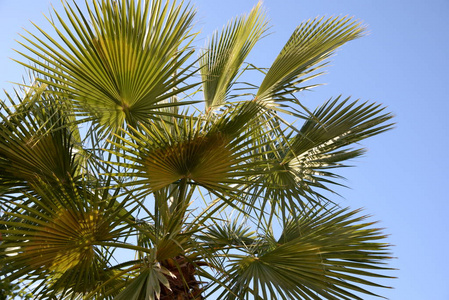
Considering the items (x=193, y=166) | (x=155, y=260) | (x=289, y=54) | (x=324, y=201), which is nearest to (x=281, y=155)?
(x=324, y=201)

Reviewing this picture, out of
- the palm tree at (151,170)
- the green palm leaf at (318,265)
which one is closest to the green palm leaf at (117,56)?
the palm tree at (151,170)

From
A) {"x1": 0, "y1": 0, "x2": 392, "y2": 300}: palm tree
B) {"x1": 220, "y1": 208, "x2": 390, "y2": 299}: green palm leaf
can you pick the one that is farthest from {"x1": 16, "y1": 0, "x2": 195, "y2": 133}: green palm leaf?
{"x1": 220, "y1": 208, "x2": 390, "y2": 299}: green palm leaf

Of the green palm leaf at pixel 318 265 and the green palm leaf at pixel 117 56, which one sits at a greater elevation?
the green palm leaf at pixel 117 56

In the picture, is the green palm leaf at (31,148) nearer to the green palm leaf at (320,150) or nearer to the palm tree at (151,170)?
the palm tree at (151,170)

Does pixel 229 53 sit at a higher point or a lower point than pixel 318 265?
higher

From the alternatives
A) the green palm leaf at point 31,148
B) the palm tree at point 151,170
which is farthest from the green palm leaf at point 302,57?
the green palm leaf at point 31,148

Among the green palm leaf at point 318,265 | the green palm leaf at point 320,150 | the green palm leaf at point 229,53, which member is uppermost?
the green palm leaf at point 229,53

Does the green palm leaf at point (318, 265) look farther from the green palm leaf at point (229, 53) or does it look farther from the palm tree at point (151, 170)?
the green palm leaf at point (229, 53)

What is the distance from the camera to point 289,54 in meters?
4.02

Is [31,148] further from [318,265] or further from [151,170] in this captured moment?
[318,265]

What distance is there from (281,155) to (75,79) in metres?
1.99

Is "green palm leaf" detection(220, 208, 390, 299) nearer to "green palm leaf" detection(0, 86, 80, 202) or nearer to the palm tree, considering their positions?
the palm tree

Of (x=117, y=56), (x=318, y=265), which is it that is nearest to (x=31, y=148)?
(x=117, y=56)

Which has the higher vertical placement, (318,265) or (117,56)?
(117,56)
